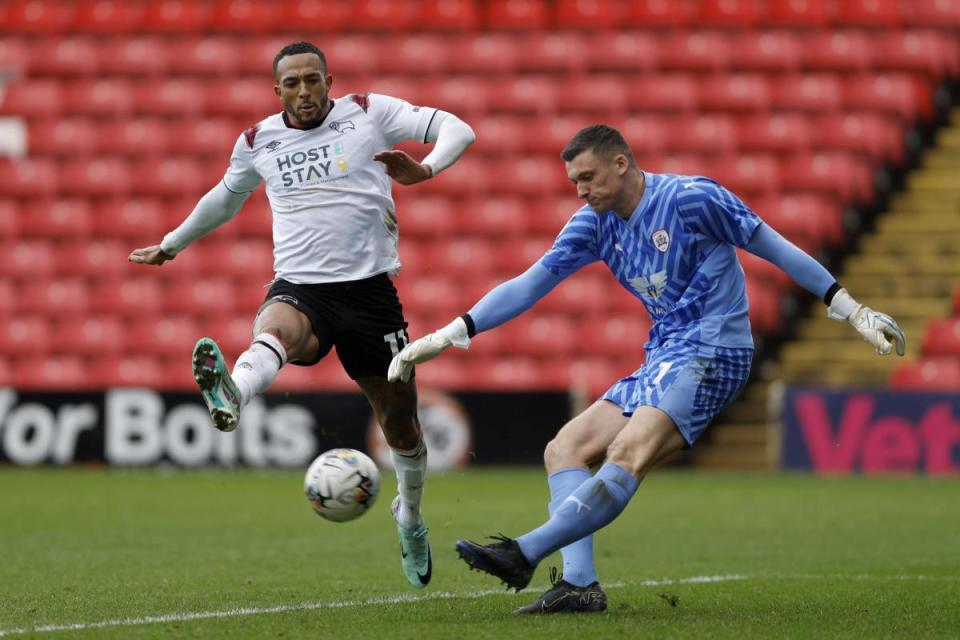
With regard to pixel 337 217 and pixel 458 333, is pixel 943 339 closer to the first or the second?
pixel 337 217

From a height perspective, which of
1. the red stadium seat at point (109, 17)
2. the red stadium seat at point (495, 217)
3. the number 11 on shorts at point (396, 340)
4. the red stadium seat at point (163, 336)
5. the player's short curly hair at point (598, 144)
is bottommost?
the red stadium seat at point (163, 336)

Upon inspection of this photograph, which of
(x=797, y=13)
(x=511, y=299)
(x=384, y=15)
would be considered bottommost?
(x=511, y=299)

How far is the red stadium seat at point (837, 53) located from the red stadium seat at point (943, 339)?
3.63 meters

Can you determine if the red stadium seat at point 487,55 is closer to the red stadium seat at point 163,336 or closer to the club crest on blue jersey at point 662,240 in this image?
the red stadium seat at point 163,336

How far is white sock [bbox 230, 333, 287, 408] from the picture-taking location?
630 centimetres

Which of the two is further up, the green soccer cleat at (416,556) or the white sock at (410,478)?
the white sock at (410,478)

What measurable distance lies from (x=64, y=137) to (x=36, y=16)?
2.20 metres

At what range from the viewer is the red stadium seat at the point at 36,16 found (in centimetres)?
2062

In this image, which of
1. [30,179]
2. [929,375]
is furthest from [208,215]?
[30,179]

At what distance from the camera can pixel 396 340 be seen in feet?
23.5

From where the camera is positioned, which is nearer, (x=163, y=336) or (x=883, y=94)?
(x=163, y=336)

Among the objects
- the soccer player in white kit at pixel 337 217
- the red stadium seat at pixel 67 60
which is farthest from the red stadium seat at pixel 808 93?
the soccer player in white kit at pixel 337 217

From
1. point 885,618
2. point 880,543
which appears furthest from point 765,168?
point 885,618

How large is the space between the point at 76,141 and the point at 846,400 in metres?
10.1
